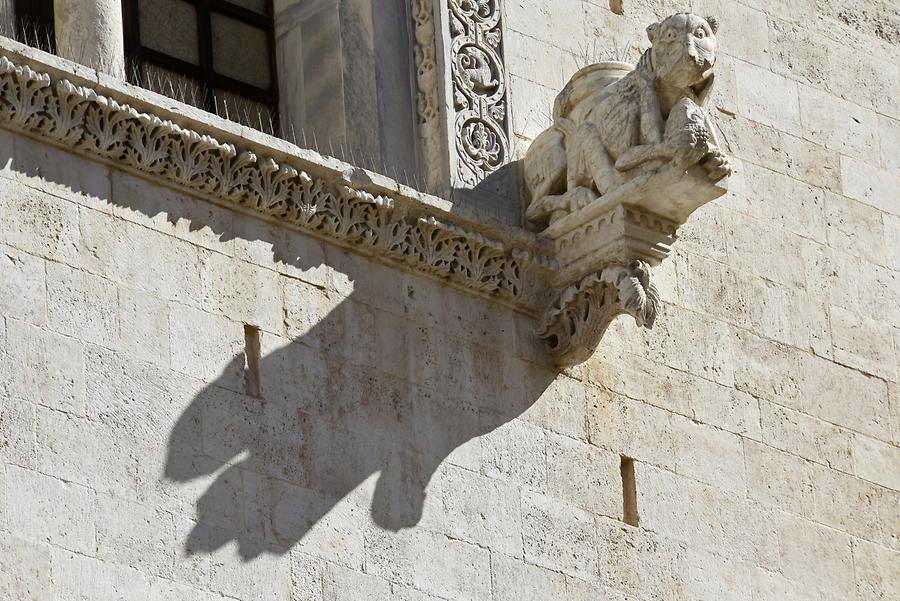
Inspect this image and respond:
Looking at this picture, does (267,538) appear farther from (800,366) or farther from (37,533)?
(800,366)

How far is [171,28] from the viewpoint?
11.9 meters

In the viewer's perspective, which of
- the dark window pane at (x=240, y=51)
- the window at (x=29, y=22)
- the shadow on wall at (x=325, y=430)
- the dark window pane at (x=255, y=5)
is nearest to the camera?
the shadow on wall at (x=325, y=430)

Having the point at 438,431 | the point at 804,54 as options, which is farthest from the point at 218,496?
the point at 804,54

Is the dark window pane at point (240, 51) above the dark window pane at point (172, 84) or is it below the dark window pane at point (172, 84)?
above

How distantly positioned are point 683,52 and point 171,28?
2.15 meters

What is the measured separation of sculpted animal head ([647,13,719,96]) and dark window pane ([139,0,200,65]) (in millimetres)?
1950

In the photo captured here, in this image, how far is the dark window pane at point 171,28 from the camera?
38.8 ft

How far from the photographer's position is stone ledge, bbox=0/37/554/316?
1053cm

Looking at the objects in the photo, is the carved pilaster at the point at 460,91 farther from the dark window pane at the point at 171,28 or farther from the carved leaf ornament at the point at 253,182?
the dark window pane at the point at 171,28

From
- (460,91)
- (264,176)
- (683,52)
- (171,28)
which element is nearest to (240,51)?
(171,28)

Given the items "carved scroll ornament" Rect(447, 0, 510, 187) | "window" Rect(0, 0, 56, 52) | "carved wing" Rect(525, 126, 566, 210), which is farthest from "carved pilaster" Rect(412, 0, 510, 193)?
"window" Rect(0, 0, 56, 52)

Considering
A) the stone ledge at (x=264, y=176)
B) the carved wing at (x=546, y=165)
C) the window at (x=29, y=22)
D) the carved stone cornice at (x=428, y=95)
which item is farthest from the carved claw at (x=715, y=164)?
the window at (x=29, y=22)

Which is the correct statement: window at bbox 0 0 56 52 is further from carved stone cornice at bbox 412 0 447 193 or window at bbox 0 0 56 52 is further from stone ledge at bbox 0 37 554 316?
carved stone cornice at bbox 412 0 447 193

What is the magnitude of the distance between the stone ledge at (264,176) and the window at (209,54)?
79cm
